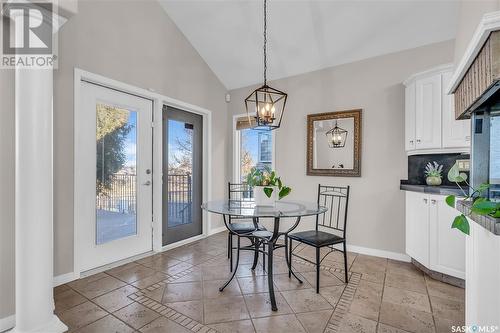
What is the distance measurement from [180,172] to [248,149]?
58.2 inches

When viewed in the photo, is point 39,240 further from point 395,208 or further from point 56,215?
point 395,208

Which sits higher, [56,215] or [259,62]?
[259,62]

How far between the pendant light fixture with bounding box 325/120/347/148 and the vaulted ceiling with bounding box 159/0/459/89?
92cm

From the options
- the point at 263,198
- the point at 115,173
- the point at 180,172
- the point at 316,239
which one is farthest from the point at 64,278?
the point at 316,239

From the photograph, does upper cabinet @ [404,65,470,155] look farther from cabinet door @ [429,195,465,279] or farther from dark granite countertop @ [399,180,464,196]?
cabinet door @ [429,195,465,279]

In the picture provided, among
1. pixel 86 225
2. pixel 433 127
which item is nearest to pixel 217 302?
pixel 86 225

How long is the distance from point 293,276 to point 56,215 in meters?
2.36

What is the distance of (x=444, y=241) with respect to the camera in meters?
2.55

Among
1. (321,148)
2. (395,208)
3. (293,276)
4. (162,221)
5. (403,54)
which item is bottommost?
(293,276)

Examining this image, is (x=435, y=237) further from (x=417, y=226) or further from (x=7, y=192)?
(x=7, y=192)

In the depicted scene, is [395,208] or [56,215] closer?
[56,215]

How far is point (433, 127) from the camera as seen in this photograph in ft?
9.07

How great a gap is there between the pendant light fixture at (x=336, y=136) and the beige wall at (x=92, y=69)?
2092 millimetres

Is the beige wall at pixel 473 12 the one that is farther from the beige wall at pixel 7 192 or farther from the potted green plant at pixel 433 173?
the beige wall at pixel 7 192
